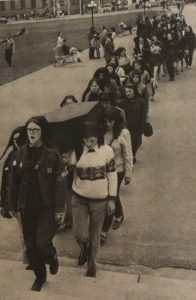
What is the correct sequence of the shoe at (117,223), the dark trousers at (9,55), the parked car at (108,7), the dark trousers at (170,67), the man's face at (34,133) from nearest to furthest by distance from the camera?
the man's face at (34,133)
the shoe at (117,223)
the dark trousers at (170,67)
the dark trousers at (9,55)
the parked car at (108,7)

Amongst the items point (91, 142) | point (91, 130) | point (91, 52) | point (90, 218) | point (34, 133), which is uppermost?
point (34, 133)

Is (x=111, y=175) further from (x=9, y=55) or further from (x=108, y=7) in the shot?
(x=108, y=7)

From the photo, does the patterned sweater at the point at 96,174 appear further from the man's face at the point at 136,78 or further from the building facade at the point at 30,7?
the building facade at the point at 30,7

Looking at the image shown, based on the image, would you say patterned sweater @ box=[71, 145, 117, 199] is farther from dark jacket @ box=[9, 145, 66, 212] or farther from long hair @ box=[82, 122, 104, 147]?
dark jacket @ box=[9, 145, 66, 212]

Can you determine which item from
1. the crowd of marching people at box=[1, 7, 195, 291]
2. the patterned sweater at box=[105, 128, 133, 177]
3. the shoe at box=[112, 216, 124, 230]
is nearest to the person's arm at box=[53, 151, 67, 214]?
the crowd of marching people at box=[1, 7, 195, 291]

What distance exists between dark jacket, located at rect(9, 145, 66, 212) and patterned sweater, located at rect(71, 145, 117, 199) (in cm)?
49

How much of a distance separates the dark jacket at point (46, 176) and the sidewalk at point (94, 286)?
0.82 m

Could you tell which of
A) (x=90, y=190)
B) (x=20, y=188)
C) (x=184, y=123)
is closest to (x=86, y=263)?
(x=90, y=190)

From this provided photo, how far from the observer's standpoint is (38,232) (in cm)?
542

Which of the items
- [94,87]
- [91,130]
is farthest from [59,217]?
[94,87]

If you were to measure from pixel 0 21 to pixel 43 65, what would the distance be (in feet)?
143

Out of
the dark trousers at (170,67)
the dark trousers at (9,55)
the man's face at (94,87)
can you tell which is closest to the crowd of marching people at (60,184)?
the man's face at (94,87)

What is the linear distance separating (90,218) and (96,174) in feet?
1.52

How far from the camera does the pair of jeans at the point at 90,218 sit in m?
5.84
